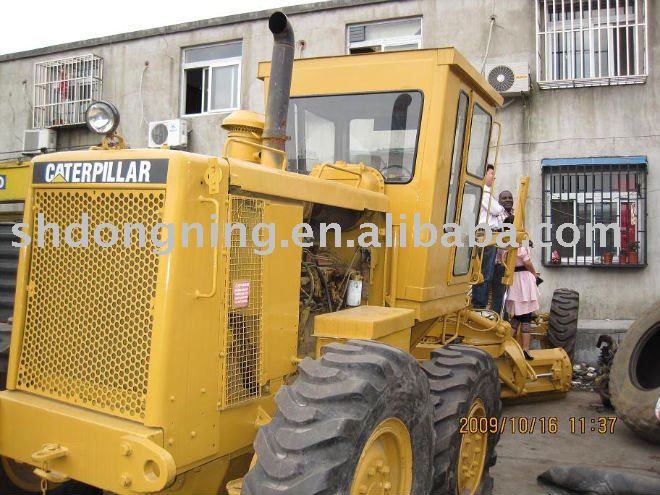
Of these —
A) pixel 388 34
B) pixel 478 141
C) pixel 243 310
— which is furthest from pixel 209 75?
pixel 243 310

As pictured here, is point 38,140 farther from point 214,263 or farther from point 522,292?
point 214,263

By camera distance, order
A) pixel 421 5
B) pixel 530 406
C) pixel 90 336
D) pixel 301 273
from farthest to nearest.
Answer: pixel 421 5
pixel 530 406
pixel 301 273
pixel 90 336

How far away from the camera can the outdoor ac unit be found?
12320 mm

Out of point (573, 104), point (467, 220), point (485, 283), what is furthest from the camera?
point (573, 104)

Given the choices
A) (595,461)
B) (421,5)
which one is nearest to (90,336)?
(595,461)

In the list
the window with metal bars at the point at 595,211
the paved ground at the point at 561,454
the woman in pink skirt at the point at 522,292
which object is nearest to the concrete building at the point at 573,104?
the window with metal bars at the point at 595,211

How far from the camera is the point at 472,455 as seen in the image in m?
4.01

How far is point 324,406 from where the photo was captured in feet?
8.50

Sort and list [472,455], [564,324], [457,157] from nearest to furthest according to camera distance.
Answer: [472,455]
[457,157]
[564,324]

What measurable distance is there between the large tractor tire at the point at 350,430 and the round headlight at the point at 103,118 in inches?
58.2

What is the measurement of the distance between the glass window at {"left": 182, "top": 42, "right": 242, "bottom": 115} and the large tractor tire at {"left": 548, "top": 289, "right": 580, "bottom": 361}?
7348 millimetres

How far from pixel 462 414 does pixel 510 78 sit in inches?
296

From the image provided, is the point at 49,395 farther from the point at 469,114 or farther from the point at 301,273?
the point at 469,114

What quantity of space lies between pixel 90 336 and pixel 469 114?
3.05 meters
